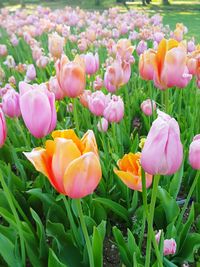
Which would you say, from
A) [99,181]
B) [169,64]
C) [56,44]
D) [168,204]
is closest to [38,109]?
[99,181]

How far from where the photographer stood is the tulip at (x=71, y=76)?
1370mm

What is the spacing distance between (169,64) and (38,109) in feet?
1.67

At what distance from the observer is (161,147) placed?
0.82 metres

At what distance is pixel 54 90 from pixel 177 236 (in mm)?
773

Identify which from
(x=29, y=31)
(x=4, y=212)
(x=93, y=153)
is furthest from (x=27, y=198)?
(x=29, y=31)

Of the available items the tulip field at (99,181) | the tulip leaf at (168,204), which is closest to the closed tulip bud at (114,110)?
the tulip field at (99,181)

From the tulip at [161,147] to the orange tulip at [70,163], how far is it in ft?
0.36

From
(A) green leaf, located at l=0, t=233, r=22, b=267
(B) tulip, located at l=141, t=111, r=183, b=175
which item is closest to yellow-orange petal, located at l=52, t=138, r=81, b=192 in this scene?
(B) tulip, located at l=141, t=111, r=183, b=175

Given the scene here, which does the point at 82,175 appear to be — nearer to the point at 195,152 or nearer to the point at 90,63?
the point at 195,152

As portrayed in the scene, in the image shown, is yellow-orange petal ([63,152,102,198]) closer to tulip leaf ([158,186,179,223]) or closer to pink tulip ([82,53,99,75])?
tulip leaf ([158,186,179,223])

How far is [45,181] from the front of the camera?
1617 mm

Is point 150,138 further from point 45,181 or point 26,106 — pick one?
point 45,181

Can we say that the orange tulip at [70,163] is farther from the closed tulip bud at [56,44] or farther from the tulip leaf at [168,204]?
the closed tulip bud at [56,44]

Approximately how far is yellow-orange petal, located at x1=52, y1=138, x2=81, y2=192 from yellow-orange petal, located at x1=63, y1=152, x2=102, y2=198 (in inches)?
0.6
